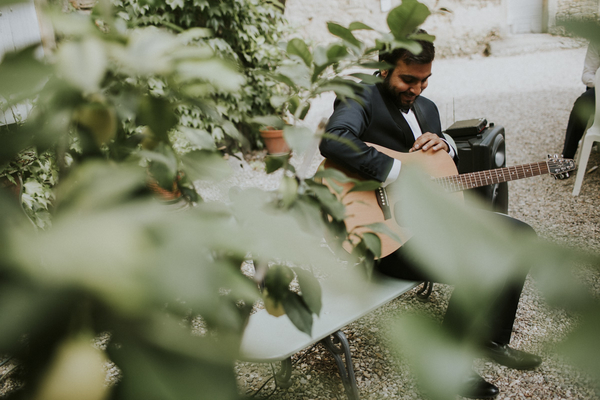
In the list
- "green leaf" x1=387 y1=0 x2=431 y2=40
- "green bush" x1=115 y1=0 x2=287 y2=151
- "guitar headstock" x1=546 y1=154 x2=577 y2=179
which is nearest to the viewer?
"green leaf" x1=387 y1=0 x2=431 y2=40

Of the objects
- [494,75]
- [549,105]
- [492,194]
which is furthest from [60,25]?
[494,75]

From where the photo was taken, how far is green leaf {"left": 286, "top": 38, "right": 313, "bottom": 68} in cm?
61

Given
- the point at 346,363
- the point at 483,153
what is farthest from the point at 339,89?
the point at 483,153

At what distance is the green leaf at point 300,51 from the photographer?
2.02 feet

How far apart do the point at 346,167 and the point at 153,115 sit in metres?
1.65

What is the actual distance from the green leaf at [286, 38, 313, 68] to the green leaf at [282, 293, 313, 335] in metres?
0.35

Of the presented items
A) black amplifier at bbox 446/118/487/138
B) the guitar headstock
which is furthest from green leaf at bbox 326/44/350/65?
black amplifier at bbox 446/118/487/138

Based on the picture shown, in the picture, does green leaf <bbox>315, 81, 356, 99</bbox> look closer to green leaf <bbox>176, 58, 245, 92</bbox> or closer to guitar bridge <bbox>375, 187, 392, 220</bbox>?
green leaf <bbox>176, 58, 245, 92</bbox>

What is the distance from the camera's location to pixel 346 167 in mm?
2021

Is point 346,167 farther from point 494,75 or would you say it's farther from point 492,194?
point 494,75

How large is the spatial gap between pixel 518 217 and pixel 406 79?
7.24ft

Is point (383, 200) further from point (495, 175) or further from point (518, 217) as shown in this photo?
point (518, 217)

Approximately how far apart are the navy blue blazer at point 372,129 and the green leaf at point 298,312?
1323 mm

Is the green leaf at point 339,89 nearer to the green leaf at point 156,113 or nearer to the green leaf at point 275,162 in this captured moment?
the green leaf at point 275,162
